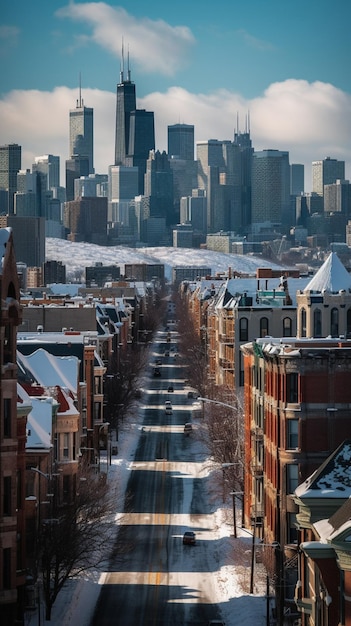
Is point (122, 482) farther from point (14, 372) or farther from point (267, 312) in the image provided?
point (14, 372)

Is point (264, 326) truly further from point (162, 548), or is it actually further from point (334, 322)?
point (162, 548)

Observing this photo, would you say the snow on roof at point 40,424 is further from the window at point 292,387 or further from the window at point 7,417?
the window at point 7,417

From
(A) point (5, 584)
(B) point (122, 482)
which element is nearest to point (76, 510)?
(A) point (5, 584)

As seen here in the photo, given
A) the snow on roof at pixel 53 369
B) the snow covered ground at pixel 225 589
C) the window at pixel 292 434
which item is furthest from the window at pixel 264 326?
the window at pixel 292 434

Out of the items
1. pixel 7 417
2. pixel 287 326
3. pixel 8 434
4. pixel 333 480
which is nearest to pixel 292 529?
pixel 333 480

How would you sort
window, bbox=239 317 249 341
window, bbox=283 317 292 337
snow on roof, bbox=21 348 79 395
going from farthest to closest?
window, bbox=239 317 249 341 < window, bbox=283 317 292 337 < snow on roof, bbox=21 348 79 395

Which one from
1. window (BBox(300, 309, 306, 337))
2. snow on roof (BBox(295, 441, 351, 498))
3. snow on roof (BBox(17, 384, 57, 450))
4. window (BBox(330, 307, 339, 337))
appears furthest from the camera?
window (BBox(300, 309, 306, 337))

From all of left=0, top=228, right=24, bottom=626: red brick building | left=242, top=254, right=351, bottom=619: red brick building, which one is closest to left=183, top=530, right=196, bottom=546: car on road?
left=242, top=254, right=351, bottom=619: red brick building

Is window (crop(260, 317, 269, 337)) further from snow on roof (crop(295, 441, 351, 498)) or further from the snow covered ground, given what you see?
snow on roof (crop(295, 441, 351, 498))
